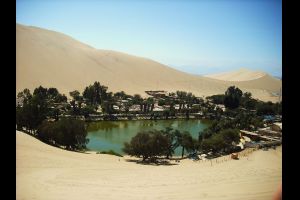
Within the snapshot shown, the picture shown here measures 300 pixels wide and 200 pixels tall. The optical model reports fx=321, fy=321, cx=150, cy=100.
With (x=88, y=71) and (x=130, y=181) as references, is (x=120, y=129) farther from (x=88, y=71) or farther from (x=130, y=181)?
(x=88, y=71)

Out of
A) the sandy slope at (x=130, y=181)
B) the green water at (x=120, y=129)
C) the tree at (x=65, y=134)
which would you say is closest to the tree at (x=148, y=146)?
the green water at (x=120, y=129)

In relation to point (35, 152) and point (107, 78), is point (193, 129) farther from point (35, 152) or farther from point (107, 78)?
point (107, 78)

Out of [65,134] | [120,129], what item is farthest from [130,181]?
[120,129]

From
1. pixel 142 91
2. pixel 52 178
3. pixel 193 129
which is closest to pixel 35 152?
pixel 52 178

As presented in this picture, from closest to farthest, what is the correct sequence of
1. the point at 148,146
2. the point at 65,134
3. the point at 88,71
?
the point at 148,146 → the point at 65,134 → the point at 88,71

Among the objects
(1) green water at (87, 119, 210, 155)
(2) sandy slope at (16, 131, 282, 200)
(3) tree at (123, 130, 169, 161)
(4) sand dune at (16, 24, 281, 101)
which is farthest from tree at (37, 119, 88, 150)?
(4) sand dune at (16, 24, 281, 101)
